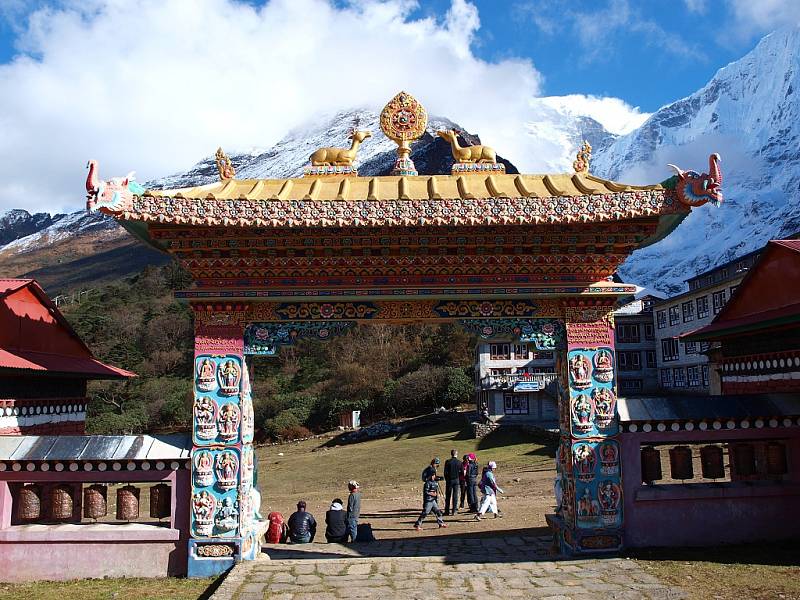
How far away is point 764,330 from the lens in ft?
29.2

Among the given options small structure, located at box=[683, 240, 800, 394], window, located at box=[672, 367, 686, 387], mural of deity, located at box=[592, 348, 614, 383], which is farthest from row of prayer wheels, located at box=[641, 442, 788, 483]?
window, located at box=[672, 367, 686, 387]

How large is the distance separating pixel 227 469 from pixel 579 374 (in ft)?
14.5

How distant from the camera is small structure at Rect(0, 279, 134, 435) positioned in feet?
29.3

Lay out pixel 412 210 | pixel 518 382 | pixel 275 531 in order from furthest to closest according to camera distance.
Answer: pixel 518 382, pixel 275 531, pixel 412 210

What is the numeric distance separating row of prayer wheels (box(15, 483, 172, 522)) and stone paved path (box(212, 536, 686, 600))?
1328 mm

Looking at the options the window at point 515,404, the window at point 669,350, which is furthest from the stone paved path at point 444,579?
the window at point 669,350

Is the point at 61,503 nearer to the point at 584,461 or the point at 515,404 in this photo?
the point at 584,461

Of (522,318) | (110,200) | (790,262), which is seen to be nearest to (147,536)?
(110,200)

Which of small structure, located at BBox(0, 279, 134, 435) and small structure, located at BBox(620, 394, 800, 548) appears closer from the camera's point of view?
small structure, located at BBox(620, 394, 800, 548)

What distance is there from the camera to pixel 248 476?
8.12 meters

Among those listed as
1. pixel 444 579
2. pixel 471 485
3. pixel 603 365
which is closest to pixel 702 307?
pixel 471 485

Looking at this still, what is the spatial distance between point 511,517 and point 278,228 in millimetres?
8011

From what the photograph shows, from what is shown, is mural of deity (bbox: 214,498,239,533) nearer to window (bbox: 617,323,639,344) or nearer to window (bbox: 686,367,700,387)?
window (bbox: 686,367,700,387)

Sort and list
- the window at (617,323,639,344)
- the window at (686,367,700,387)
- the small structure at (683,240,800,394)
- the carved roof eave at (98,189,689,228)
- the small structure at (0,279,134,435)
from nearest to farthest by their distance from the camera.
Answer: the carved roof eave at (98,189,689,228)
the small structure at (683,240,800,394)
the small structure at (0,279,134,435)
the window at (686,367,700,387)
the window at (617,323,639,344)
